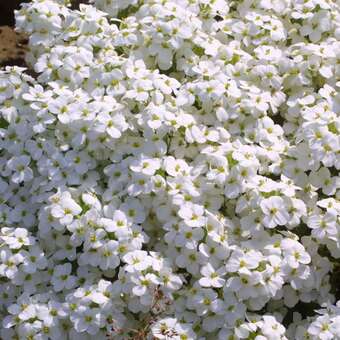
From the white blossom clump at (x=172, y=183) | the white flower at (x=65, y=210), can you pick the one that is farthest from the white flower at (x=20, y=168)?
the white flower at (x=65, y=210)

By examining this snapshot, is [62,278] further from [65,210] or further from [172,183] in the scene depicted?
[172,183]

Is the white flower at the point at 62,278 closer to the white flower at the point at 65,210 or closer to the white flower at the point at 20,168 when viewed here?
the white flower at the point at 65,210

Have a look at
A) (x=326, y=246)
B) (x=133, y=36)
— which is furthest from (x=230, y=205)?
(x=133, y=36)

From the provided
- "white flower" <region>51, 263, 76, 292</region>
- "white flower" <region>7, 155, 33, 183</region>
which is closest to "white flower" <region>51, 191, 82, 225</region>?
"white flower" <region>51, 263, 76, 292</region>

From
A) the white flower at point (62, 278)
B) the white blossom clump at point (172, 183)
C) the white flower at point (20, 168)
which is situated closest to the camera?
the white blossom clump at point (172, 183)

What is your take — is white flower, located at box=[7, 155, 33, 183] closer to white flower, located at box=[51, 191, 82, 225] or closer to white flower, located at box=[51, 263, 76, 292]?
white flower, located at box=[51, 191, 82, 225]

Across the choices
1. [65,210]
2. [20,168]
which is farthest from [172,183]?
[20,168]

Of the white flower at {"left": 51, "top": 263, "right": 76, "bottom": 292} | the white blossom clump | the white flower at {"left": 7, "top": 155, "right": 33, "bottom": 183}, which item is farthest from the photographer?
the white flower at {"left": 7, "top": 155, "right": 33, "bottom": 183}

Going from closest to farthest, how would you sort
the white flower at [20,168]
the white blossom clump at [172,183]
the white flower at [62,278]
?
the white blossom clump at [172,183] < the white flower at [62,278] < the white flower at [20,168]

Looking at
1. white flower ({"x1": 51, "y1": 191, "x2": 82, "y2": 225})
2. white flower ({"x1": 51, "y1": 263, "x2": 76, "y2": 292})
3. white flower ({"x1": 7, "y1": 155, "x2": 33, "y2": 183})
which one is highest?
white flower ({"x1": 51, "y1": 191, "x2": 82, "y2": 225})
